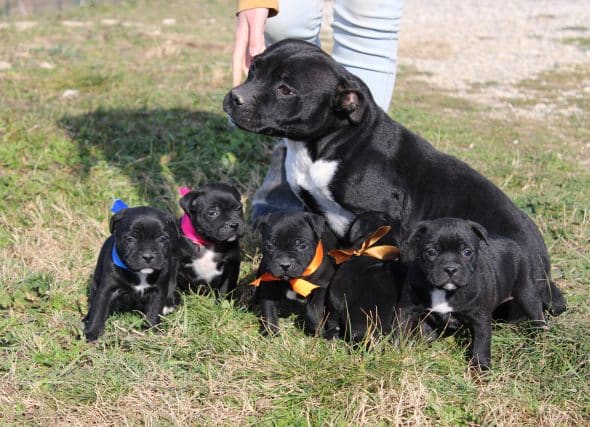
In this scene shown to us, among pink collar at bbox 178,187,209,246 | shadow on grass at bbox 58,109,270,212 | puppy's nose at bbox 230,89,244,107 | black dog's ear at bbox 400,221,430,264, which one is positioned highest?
puppy's nose at bbox 230,89,244,107

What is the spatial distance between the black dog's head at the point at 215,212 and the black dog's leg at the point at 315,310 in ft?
2.22

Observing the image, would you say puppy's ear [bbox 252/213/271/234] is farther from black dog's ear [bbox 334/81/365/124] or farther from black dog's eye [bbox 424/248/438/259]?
black dog's eye [bbox 424/248/438/259]

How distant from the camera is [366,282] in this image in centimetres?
495

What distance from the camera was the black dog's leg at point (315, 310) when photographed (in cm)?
505

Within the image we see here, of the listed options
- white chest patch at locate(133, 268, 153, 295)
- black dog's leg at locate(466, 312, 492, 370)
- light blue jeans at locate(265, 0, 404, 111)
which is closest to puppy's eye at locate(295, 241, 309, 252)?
white chest patch at locate(133, 268, 153, 295)

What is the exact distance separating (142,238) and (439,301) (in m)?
1.78

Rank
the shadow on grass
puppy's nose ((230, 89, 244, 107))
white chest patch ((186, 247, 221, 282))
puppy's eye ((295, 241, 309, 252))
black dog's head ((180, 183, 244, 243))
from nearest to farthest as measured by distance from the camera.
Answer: puppy's nose ((230, 89, 244, 107)) → puppy's eye ((295, 241, 309, 252)) → black dog's head ((180, 183, 244, 243)) → white chest patch ((186, 247, 221, 282)) → the shadow on grass

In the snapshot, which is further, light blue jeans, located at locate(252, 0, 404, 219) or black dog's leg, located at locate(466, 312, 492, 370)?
light blue jeans, located at locate(252, 0, 404, 219)

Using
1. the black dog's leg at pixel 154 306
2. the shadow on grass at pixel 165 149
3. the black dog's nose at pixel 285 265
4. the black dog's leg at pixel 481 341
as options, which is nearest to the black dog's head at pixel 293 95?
the black dog's nose at pixel 285 265

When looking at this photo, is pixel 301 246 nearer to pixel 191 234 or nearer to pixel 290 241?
pixel 290 241

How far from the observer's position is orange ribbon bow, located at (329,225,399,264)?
499cm

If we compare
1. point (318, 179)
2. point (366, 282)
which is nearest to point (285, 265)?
point (366, 282)

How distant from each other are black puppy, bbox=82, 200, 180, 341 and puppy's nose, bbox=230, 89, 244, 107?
2.84ft


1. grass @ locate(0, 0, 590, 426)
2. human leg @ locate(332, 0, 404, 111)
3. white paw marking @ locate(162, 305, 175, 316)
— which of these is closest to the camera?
grass @ locate(0, 0, 590, 426)
